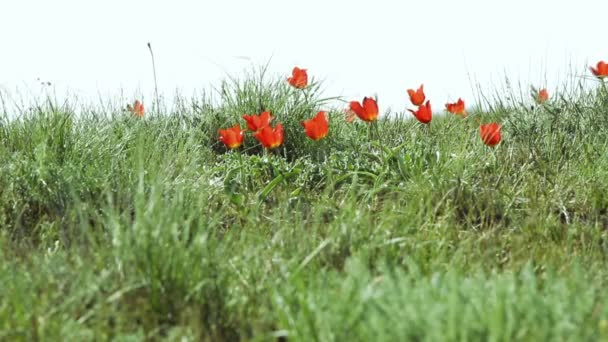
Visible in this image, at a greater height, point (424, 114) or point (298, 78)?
point (298, 78)

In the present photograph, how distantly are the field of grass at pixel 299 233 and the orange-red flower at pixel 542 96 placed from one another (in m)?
0.12

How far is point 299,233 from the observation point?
271 cm

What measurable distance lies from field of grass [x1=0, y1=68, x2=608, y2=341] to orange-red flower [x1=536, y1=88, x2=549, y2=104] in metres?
0.12

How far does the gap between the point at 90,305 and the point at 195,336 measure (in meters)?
0.42

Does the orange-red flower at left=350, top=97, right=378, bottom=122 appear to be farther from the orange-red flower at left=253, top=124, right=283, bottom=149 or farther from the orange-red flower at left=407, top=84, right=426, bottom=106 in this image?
the orange-red flower at left=407, top=84, right=426, bottom=106

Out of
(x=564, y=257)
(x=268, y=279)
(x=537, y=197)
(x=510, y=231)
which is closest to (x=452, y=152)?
(x=537, y=197)

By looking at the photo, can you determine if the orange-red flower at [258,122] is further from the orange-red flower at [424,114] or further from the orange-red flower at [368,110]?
the orange-red flower at [424,114]

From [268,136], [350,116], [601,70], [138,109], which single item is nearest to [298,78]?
[350,116]

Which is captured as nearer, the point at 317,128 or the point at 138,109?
the point at 317,128

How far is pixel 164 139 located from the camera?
15.9 feet

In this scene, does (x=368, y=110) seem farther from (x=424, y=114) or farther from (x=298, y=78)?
(x=298, y=78)

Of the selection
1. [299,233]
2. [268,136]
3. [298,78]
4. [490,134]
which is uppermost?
[298,78]

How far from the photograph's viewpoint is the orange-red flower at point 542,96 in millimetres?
5203

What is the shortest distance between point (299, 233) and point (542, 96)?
3.12m
